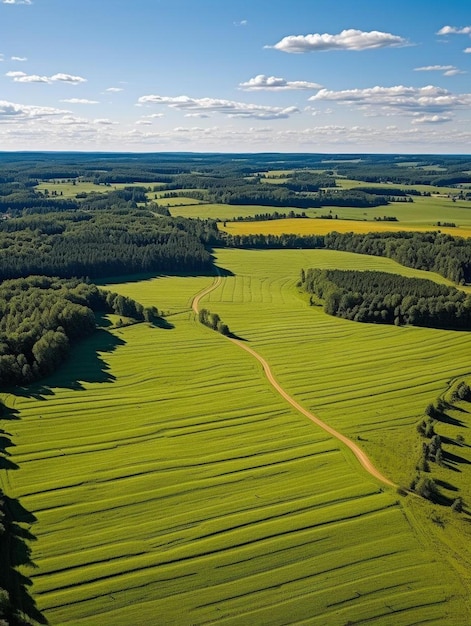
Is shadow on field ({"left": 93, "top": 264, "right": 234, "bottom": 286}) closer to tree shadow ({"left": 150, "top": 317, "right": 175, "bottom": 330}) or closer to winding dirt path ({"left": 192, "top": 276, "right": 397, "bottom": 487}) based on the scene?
tree shadow ({"left": 150, "top": 317, "right": 175, "bottom": 330})

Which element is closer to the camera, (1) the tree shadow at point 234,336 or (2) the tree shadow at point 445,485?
(2) the tree shadow at point 445,485

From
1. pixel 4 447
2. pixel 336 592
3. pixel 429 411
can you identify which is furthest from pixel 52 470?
pixel 429 411

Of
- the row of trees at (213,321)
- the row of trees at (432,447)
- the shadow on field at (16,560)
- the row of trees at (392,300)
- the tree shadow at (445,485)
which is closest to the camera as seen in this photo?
the shadow on field at (16,560)

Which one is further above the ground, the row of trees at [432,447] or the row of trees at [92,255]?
the row of trees at [92,255]

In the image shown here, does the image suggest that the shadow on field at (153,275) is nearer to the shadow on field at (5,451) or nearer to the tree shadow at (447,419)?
the shadow on field at (5,451)

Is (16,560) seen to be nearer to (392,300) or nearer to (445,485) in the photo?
(445,485)

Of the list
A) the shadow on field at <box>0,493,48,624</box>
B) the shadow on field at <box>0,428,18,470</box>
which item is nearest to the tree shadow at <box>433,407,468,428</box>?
the shadow on field at <box>0,493,48,624</box>

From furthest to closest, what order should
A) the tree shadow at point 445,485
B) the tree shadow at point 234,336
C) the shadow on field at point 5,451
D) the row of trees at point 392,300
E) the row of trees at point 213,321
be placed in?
the row of trees at point 392,300
the row of trees at point 213,321
the tree shadow at point 234,336
the shadow on field at point 5,451
the tree shadow at point 445,485

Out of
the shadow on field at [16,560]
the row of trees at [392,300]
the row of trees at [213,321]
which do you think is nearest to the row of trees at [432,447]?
the row of trees at [392,300]
